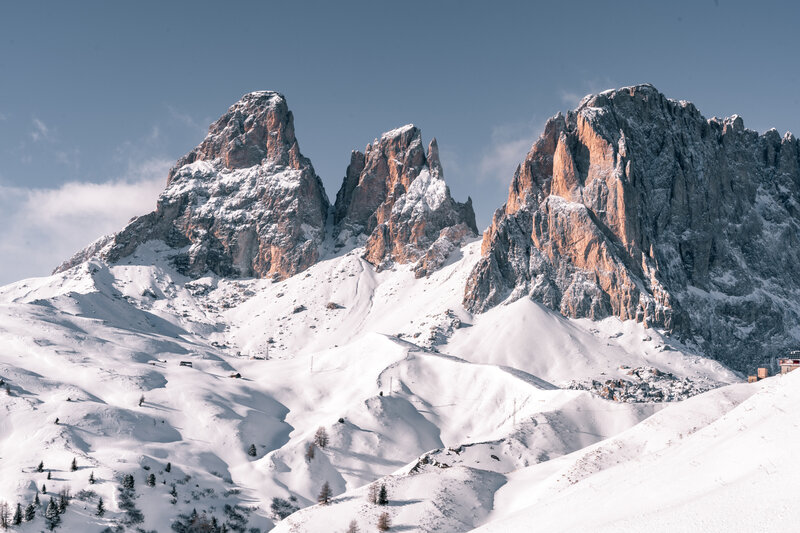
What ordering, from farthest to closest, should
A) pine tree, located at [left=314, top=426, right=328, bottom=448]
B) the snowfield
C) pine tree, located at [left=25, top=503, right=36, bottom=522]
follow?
pine tree, located at [left=314, top=426, right=328, bottom=448] → pine tree, located at [left=25, top=503, right=36, bottom=522] → the snowfield

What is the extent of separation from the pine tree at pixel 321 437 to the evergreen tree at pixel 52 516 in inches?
1750

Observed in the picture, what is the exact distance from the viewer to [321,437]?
391 feet

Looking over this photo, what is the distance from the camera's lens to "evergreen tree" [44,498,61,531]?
80.7 metres

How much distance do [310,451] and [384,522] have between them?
190 ft

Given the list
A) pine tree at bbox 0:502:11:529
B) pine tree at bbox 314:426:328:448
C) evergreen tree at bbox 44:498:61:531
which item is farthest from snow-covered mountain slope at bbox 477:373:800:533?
pine tree at bbox 0:502:11:529

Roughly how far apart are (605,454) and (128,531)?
57.8 metres

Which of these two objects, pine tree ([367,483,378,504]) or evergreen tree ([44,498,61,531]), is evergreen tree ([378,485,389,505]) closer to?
pine tree ([367,483,378,504])

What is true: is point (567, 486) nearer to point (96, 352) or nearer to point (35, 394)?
point (35, 394)

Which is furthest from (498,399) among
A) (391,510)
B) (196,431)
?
(391,510)

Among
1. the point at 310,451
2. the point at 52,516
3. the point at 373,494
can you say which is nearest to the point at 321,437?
the point at 310,451

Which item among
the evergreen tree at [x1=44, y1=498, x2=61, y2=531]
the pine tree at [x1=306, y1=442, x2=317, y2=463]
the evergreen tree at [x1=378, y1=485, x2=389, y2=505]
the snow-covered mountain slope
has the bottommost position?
the snow-covered mountain slope

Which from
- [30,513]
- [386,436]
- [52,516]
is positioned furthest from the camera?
[386,436]

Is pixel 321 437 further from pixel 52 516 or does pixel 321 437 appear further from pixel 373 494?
pixel 373 494

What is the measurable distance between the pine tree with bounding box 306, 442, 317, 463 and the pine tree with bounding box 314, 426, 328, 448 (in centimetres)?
115
